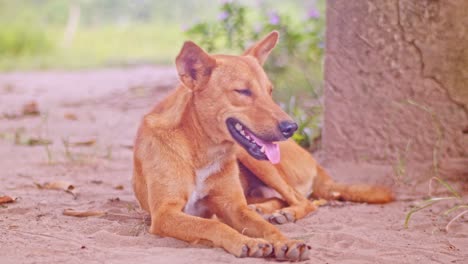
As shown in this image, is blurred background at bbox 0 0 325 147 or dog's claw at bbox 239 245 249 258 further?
blurred background at bbox 0 0 325 147

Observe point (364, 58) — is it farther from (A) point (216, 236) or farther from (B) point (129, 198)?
(A) point (216, 236)

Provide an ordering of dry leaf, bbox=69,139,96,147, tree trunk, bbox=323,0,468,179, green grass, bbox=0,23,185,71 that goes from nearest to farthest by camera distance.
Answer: tree trunk, bbox=323,0,468,179 < dry leaf, bbox=69,139,96,147 < green grass, bbox=0,23,185,71

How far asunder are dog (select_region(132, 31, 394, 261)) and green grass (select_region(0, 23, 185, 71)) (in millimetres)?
7679

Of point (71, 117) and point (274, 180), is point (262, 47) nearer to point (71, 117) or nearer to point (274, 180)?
point (274, 180)

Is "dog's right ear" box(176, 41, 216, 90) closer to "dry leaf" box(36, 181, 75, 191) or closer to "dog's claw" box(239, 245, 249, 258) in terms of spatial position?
"dog's claw" box(239, 245, 249, 258)

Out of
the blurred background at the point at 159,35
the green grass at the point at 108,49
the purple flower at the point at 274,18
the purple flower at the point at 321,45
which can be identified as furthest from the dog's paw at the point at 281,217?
the green grass at the point at 108,49

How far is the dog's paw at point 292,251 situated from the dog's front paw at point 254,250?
40mm

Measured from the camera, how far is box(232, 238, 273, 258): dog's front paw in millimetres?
3742

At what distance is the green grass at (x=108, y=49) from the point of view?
1459 cm

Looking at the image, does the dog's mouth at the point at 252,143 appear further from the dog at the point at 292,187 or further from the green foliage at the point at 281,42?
the green foliage at the point at 281,42

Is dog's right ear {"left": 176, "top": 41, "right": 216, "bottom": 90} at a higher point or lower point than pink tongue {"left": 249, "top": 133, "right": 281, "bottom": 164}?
higher

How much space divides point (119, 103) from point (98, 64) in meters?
5.19

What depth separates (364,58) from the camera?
6.00m

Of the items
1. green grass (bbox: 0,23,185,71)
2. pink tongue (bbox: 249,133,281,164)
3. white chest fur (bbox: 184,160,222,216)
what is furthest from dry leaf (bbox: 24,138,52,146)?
green grass (bbox: 0,23,185,71)
